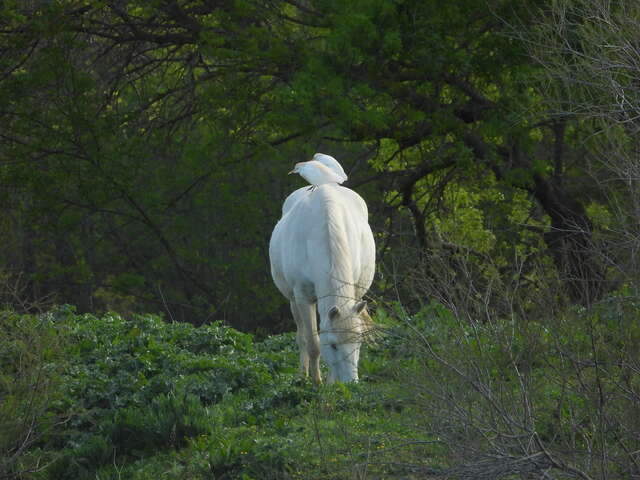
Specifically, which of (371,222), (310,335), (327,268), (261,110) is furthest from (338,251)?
(371,222)

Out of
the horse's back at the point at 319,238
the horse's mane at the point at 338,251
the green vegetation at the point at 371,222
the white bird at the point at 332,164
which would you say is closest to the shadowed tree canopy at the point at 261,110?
the green vegetation at the point at 371,222

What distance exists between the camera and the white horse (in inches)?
310

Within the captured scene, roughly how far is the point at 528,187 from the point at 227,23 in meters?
4.81

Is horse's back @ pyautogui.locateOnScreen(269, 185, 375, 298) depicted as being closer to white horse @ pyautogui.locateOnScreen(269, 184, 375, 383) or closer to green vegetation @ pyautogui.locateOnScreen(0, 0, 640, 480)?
white horse @ pyautogui.locateOnScreen(269, 184, 375, 383)

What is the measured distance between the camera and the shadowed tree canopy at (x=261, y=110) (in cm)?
1303

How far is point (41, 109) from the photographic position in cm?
1606

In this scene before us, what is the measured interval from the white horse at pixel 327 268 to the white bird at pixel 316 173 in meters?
0.31

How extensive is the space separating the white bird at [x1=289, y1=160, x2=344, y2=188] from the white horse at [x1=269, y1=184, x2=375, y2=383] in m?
0.31

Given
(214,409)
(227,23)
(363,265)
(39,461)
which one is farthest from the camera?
(227,23)

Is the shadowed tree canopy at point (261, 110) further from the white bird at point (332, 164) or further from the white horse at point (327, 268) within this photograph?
the white horse at point (327, 268)

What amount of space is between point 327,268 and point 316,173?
1.57 meters

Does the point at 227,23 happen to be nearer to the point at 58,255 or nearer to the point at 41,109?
the point at 41,109

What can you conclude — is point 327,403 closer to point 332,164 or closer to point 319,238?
point 319,238

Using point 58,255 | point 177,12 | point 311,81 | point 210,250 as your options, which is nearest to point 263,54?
point 311,81
